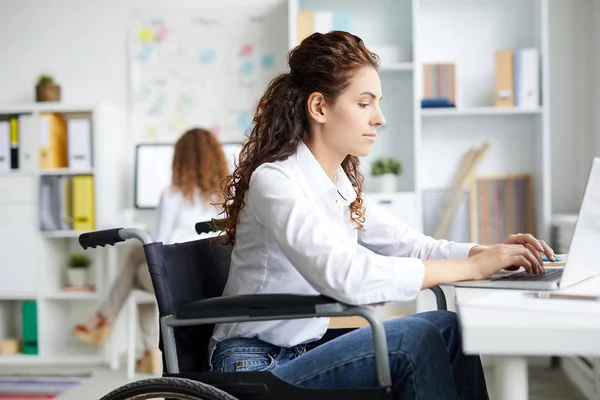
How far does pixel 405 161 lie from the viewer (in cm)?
387

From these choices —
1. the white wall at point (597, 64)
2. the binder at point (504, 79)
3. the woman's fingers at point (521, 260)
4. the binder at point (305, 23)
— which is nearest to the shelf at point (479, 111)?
the binder at point (504, 79)

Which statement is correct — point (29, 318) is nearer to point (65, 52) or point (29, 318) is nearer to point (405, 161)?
point (65, 52)

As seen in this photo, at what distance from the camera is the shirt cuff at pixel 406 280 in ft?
3.88

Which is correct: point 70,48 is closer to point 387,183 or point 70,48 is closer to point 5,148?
point 5,148

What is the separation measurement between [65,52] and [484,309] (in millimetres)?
3729

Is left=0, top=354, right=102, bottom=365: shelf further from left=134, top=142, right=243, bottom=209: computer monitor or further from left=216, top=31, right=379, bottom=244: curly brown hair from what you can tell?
left=216, top=31, right=379, bottom=244: curly brown hair

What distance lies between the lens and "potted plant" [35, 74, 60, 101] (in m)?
3.99

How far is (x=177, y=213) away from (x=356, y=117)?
220cm

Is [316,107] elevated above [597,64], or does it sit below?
below

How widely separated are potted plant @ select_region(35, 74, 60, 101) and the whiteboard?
15.8 inches

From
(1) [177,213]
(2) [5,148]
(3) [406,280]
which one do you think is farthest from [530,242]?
(2) [5,148]

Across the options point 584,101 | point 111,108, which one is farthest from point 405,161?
point 111,108

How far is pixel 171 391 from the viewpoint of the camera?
3.72ft

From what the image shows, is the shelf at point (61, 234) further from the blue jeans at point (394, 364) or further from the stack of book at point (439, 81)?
the blue jeans at point (394, 364)
